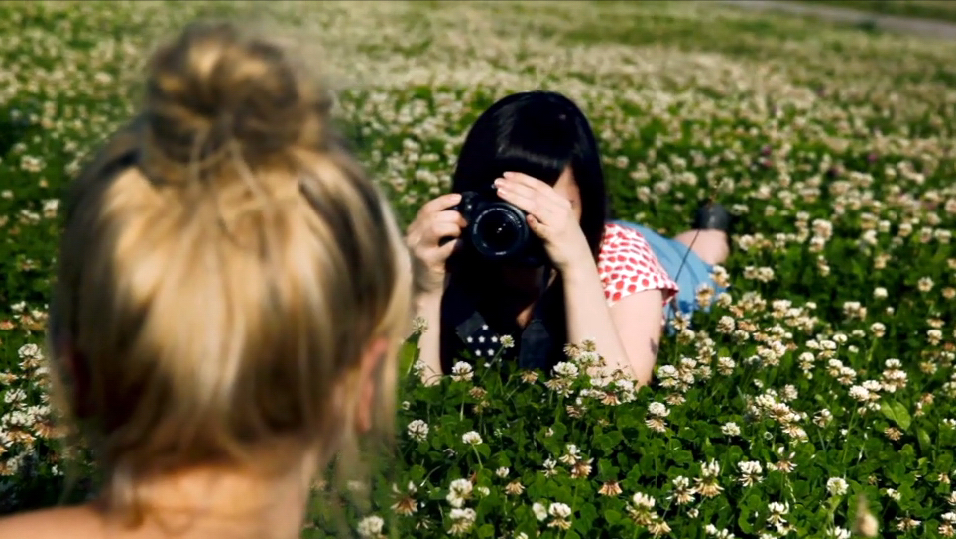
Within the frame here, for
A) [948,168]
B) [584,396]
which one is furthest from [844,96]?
[584,396]

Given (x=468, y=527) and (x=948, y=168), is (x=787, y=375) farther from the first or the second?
(x=948, y=168)

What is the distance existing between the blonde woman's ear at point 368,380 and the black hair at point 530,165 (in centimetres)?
164

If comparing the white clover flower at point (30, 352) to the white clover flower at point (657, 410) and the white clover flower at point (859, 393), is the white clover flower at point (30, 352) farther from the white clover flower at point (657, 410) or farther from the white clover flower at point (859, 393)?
the white clover flower at point (859, 393)

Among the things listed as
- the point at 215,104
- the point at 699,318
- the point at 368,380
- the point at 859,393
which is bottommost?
the point at 699,318

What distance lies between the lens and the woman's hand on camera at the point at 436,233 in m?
3.47

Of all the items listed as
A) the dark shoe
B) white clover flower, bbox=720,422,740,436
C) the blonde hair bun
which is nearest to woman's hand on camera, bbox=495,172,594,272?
white clover flower, bbox=720,422,740,436

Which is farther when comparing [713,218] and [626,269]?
[713,218]

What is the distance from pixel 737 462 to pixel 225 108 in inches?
73.4

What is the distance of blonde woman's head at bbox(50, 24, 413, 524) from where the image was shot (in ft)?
5.25

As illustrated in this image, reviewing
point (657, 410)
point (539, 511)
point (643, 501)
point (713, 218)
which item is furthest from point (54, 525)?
point (713, 218)

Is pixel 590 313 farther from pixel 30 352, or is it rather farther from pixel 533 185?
pixel 30 352

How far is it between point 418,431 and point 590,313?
824 mm

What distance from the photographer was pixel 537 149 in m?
3.72

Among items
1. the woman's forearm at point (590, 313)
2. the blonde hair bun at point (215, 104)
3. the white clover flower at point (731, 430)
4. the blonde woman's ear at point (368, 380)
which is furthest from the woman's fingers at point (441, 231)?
the blonde hair bun at point (215, 104)
